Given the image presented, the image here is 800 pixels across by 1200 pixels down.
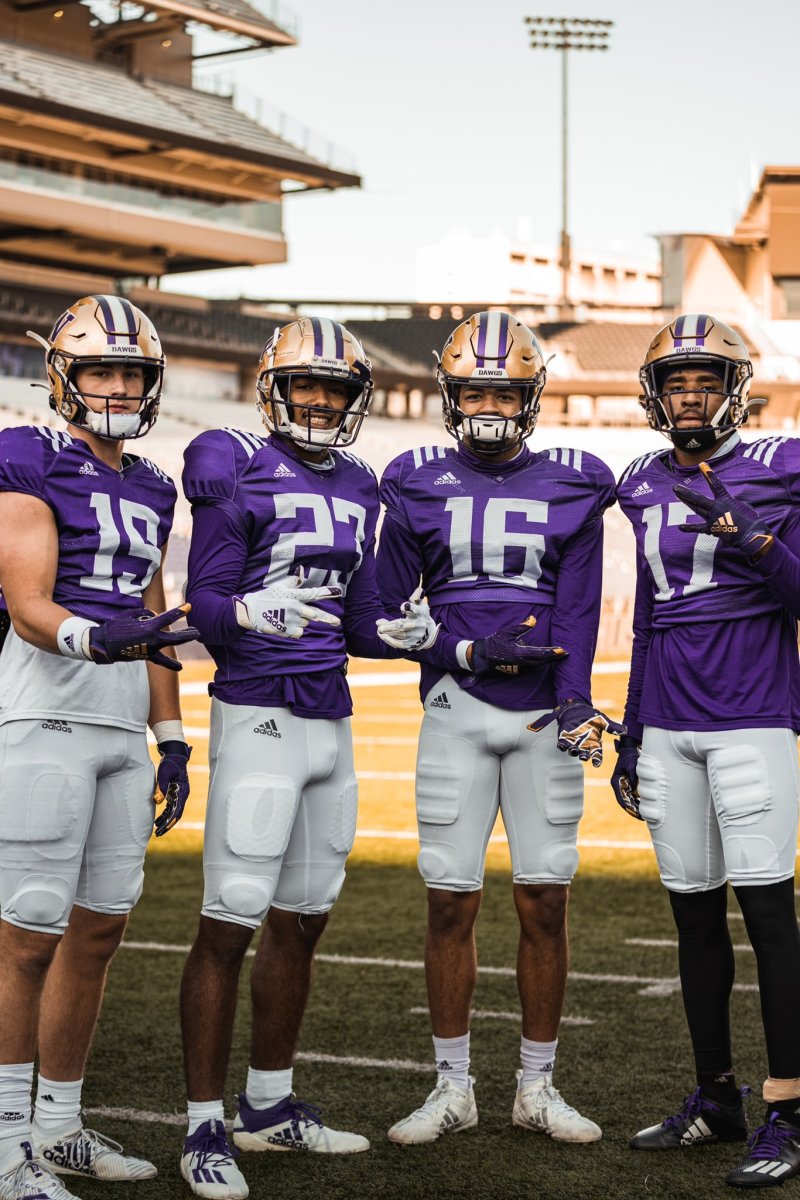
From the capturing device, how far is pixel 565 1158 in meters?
3.54

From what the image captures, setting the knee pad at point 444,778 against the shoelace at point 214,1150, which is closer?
the shoelace at point 214,1150

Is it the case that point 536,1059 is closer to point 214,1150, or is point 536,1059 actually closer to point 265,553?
point 214,1150

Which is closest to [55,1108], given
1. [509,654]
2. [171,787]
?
[171,787]

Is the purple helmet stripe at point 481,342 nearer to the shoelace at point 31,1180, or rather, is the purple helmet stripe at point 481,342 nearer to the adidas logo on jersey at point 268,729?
the adidas logo on jersey at point 268,729

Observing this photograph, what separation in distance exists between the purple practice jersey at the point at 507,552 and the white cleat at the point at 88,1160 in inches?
50.2

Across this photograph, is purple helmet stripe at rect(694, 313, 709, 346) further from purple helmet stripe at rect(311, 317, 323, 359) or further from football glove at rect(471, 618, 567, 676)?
purple helmet stripe at rect(311, 317, 323, 359)

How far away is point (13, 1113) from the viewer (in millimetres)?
3133

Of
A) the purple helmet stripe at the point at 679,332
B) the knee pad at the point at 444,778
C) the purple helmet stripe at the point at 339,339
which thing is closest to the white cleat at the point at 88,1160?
the knee pad at the point at 444,778

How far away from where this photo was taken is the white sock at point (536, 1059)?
12.2 feet

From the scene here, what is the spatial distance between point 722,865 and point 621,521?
2323cm

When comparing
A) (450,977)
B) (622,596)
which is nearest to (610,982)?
(450,977)

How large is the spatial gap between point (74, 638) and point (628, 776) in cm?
139

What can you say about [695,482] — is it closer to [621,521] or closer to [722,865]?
[722,865]

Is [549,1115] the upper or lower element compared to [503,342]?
lower
